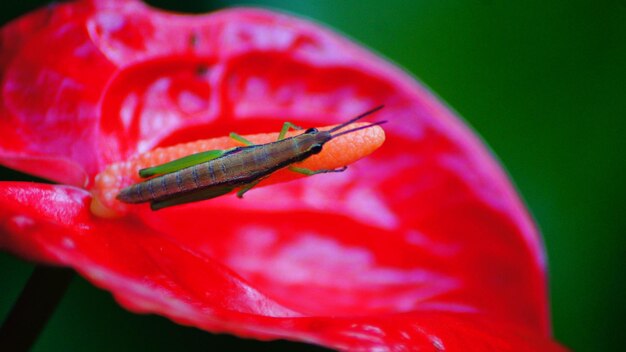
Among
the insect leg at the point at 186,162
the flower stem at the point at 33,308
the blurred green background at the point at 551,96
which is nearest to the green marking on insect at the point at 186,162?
the insect leg at the point at 186,162

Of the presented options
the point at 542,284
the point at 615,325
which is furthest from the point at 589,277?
the point at 542,284

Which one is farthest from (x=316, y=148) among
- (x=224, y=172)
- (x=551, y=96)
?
(x=551, y=96)

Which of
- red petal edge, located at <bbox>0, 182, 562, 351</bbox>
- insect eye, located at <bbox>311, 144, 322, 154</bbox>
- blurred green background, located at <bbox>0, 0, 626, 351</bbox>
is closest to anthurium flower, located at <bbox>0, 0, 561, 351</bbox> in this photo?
red petal edge, located at <bbox>0, 182, 562, 351</bbox>

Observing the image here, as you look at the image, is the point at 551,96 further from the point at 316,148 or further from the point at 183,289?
the point at 183,289

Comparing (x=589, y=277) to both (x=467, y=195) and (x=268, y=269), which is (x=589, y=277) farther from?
(x=268, y=269)

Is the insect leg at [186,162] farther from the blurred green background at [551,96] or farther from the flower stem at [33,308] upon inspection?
the blurred green background at [551,96]

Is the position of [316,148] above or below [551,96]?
above
